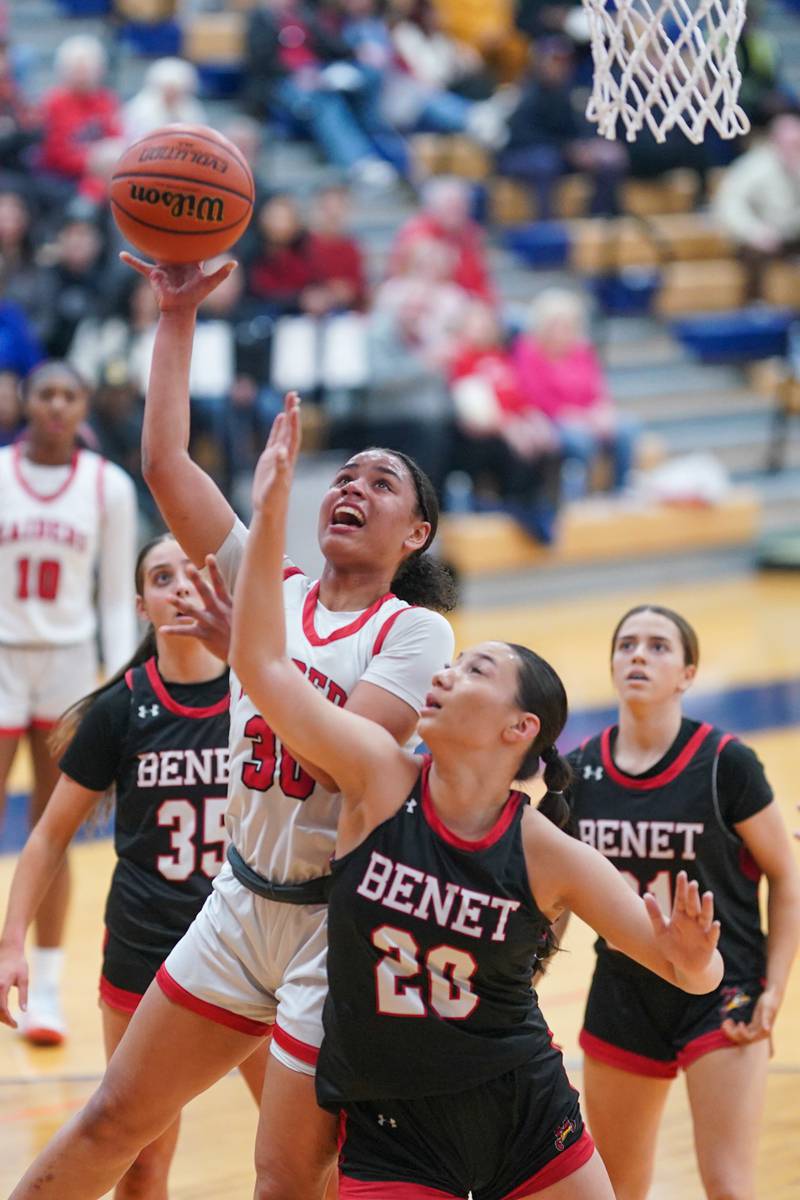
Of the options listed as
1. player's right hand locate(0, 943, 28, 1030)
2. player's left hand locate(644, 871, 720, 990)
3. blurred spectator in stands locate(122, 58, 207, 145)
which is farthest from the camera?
blurred spectator in stands locate(122, 58, 207, 145)

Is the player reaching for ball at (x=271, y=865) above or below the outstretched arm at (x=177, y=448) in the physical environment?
below

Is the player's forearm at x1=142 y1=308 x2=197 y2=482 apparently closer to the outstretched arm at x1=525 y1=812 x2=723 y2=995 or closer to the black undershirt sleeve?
the black undershirt sleeve

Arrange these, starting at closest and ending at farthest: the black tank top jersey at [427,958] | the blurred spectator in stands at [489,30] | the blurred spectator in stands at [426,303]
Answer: the black tank top jersey at [427,958] < the blurred spectator in stands at [426,303] < the blurred spectator in stands at [489,30]

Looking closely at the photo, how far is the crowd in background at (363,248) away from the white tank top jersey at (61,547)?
3503mm

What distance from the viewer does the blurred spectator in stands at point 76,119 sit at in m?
12.4

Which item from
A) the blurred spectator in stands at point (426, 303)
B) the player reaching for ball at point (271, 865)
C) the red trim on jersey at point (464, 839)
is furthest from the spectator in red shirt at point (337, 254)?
the red trim on jersey at point (464, 839)

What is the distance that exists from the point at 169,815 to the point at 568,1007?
7.34ft

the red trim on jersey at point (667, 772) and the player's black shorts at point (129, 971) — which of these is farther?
the red trim on jersey at point (667, 772)

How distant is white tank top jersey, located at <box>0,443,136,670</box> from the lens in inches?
245

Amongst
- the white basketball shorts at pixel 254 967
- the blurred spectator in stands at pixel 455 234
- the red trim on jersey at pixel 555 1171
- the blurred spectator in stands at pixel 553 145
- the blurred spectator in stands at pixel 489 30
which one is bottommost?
the red trim on jersey at pixel 555 1171

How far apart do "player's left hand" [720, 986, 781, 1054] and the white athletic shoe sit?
2.50 meters

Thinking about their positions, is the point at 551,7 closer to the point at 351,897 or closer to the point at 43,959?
the point at 43,959

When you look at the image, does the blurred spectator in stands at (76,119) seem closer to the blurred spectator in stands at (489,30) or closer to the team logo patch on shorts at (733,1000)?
the blurred spectator in stands at (489,30)

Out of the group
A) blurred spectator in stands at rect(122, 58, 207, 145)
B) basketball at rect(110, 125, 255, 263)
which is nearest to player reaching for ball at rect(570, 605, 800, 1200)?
basketball at rect(110, 125, 255, 263)
